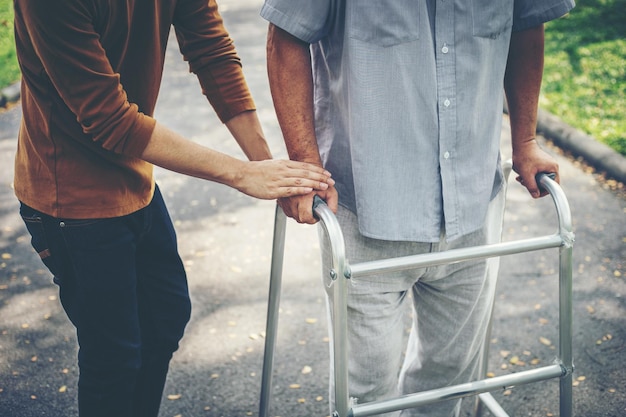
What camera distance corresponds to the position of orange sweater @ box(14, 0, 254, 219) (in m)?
1.83

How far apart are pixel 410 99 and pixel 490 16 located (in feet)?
1.14

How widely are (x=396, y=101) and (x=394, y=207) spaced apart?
0.32 meters

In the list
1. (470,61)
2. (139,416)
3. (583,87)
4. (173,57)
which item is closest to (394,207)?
(470,61)

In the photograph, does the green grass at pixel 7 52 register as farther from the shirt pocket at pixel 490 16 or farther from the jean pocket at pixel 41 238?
the shirt pocket at pixel 490 16

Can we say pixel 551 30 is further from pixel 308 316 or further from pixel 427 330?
pixel 427 330

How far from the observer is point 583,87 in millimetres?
7211

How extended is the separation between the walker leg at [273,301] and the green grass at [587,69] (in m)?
4.24

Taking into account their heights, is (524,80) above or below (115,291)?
above

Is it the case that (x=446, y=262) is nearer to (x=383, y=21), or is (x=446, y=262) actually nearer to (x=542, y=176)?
(x=542, y=176)

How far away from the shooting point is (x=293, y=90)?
6.95 feet

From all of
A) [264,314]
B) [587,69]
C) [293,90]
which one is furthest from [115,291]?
[587,69]

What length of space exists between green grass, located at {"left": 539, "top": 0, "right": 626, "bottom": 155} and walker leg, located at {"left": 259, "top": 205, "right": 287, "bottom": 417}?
4.22m

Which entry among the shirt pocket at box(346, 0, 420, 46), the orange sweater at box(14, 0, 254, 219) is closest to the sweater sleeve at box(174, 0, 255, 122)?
the orange sweater at box(14, 0, 254, 219)

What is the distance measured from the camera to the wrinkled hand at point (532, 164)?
2.33 m
